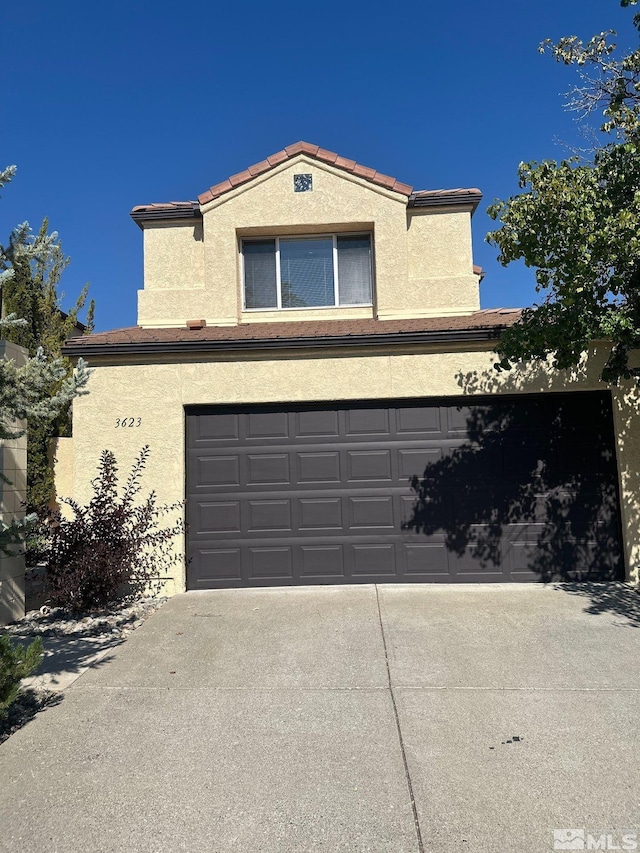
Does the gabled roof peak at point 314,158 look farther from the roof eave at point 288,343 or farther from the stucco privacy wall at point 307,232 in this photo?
the roof eave at point 288,343

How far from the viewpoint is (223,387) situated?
26.2ft

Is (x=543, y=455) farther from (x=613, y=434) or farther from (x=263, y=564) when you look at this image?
(x=263, y=564)

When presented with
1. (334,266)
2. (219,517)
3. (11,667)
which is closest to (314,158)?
(334,266)

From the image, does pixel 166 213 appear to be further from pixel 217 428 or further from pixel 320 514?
pixel 320 514

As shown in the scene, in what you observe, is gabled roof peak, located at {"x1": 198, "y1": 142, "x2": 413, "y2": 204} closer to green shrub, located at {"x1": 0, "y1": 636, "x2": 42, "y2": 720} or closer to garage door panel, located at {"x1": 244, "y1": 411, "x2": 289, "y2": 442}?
garage door panel, located at {"x1": 244, "y1": 411, "x2": 289, "y2": 442}

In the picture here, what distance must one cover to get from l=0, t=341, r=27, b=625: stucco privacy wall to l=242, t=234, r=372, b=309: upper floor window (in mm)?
4224

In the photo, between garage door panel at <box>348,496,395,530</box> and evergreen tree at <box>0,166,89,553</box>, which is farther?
garage door panel at <box>348,496,395,530</box>

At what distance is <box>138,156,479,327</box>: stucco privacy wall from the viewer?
9555 mm

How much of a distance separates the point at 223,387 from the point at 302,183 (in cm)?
418

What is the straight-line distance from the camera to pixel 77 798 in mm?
3158

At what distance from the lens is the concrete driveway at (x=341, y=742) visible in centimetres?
286

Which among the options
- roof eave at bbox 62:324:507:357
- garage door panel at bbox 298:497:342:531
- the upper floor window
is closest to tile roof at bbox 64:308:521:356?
roof eave at bbox 62:324:507:357

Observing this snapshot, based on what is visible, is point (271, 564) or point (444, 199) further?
point (444, 199)

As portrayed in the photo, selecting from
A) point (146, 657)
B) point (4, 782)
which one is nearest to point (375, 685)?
point (146, 657)
